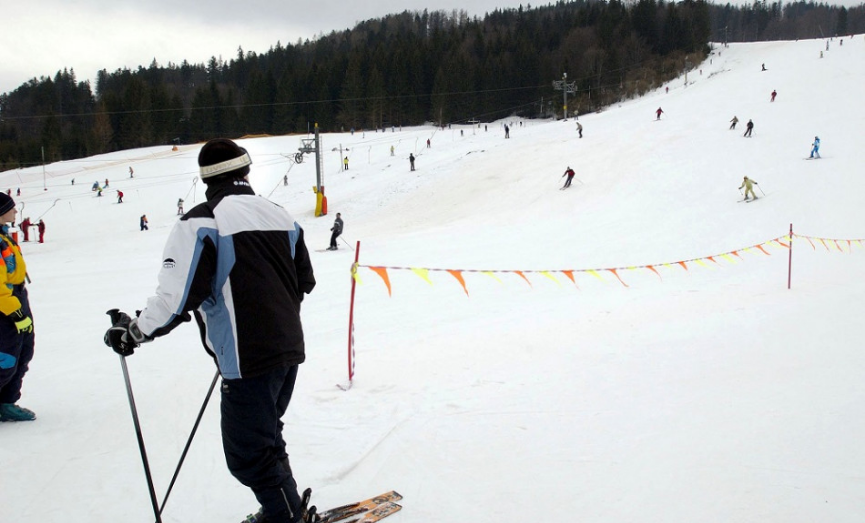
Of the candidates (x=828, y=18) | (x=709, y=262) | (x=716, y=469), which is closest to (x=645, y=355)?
(x=716, y=469)

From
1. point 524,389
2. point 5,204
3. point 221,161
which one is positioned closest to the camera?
point 221,161

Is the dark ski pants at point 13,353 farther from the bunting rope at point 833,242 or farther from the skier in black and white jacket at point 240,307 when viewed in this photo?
→ the bunting rope at point 833,242

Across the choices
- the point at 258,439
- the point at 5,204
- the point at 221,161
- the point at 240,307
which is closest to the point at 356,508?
the point at 258,439

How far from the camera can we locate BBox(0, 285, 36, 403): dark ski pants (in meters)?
3.90

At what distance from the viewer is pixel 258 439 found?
2418 mm

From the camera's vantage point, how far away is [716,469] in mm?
3266

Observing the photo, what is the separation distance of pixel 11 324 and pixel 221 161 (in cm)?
268

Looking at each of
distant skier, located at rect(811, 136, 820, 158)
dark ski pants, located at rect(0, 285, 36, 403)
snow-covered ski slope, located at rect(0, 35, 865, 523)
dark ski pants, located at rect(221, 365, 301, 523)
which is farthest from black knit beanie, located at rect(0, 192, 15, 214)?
distant skier, located at rect(811, 136, 820, 158)

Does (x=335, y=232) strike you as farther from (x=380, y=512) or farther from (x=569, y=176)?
(x=380, y=512)

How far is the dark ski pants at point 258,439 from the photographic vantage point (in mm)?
2398

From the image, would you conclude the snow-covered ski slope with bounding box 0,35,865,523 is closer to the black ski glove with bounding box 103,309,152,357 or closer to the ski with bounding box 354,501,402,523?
the ski with bounding box 354,501,402,523

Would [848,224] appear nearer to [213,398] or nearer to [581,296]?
[581,296]

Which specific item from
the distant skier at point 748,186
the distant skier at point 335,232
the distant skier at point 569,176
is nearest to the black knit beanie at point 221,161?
the distant skier at point 335,232

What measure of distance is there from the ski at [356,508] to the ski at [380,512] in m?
0.03
